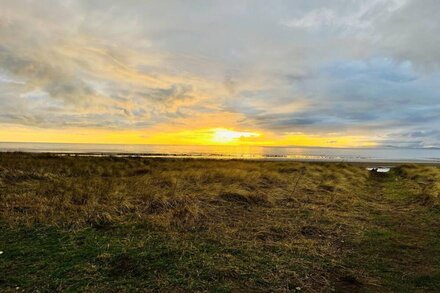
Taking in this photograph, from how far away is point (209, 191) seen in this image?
47.4 ft

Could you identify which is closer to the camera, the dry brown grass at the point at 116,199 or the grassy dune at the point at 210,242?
the grassy dune at the point at 210,242

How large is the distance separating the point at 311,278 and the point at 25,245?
19.5 ft

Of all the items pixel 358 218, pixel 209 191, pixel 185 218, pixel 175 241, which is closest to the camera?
pixel 175 241

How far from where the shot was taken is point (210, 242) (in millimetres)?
7727

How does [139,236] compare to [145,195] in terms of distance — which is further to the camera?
[145,195]

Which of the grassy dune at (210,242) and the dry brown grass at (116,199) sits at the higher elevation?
the dry brown grass at (116,199)

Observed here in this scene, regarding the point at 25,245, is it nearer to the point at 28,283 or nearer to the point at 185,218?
the point at 28,283


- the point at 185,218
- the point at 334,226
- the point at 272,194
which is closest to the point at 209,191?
the point at 272,194

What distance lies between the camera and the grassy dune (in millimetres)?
5715

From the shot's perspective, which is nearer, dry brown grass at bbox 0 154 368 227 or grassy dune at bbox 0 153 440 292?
grassy dune at bbox 0 153 440 292

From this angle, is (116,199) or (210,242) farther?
(116,199)

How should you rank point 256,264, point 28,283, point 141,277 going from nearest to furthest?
point 28,283, point 141,277, point 256,264

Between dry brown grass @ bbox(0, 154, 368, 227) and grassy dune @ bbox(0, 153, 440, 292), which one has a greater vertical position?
dry brown grass @ bbox(0, 154, 368, 227)

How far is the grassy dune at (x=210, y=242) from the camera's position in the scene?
5715 mm
